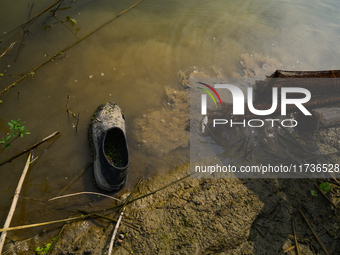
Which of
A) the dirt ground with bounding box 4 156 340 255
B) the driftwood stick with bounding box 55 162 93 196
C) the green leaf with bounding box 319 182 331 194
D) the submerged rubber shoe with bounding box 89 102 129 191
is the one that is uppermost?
the submerged rubber shoe with bounding box 89 102 129 191

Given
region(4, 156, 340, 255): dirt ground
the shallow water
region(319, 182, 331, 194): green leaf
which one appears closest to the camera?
region(4, 156, 340, 255): dirt ground

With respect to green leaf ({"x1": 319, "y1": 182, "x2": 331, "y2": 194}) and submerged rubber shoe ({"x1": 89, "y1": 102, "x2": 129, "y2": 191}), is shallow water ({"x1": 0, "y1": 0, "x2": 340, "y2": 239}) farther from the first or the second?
green leaf ({"x1": 319, "y1": 182, "x2": 331, "y2": 194})

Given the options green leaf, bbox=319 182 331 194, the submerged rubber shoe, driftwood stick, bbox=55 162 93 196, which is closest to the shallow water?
driftwood stick, bbox=55 162 93 196

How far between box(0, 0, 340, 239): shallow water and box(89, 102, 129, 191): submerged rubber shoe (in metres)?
0.21

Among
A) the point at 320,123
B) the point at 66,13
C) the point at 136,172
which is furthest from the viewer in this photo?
the point at 66,13

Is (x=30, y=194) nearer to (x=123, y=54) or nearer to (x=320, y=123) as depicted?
(x=123, y=54)

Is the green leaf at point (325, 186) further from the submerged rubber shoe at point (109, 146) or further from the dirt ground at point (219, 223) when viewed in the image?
the submerged rubber shoe at point (109, 146)

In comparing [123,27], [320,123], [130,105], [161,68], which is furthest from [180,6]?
[320,123]

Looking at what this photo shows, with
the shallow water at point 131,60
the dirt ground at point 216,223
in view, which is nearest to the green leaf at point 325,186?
the dirt ground at point 216,223

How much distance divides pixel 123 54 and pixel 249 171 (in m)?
3.40

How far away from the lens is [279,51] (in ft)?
17.4

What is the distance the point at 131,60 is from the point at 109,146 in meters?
2.08

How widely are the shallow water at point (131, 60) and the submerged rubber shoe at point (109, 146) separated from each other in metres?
0.21

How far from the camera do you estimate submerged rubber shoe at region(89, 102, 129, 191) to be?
2775 mm
